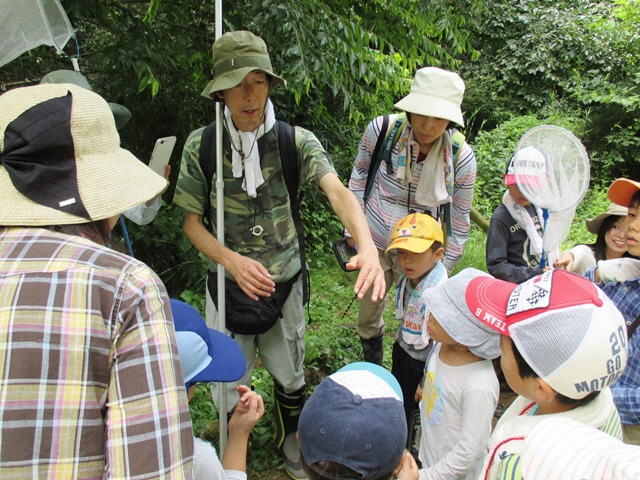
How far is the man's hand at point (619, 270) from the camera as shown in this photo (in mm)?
1892

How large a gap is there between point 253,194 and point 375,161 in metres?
1.00

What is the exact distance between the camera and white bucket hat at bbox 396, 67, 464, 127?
103 inches

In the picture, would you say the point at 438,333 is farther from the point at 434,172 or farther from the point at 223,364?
the point at 434,172

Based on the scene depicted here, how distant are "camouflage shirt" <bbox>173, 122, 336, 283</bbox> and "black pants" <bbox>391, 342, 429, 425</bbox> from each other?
0.78m

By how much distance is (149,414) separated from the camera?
93 cm

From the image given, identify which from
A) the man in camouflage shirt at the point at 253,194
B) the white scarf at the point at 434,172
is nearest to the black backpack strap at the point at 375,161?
the white scarf at the point at 434,172

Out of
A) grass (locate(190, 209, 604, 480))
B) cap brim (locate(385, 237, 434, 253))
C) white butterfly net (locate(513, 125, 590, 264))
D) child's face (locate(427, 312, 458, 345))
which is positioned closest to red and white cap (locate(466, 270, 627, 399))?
child's face (locate(427, 312, 458, 345))

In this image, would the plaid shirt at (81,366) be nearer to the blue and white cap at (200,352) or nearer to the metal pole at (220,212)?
the blue and white cap at (200,352)

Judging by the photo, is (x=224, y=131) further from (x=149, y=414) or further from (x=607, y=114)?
(x=607, y=114)

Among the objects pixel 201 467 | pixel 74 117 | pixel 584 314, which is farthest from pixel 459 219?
pixel 74 117

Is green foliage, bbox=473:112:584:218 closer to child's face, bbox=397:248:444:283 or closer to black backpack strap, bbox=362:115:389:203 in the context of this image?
black backpack strap, bbox=362:115:389:203

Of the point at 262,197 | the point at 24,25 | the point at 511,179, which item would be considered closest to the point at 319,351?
the point at 262,197

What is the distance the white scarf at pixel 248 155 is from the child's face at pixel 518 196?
1554 millimetres

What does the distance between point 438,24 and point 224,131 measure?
6.47 ft
